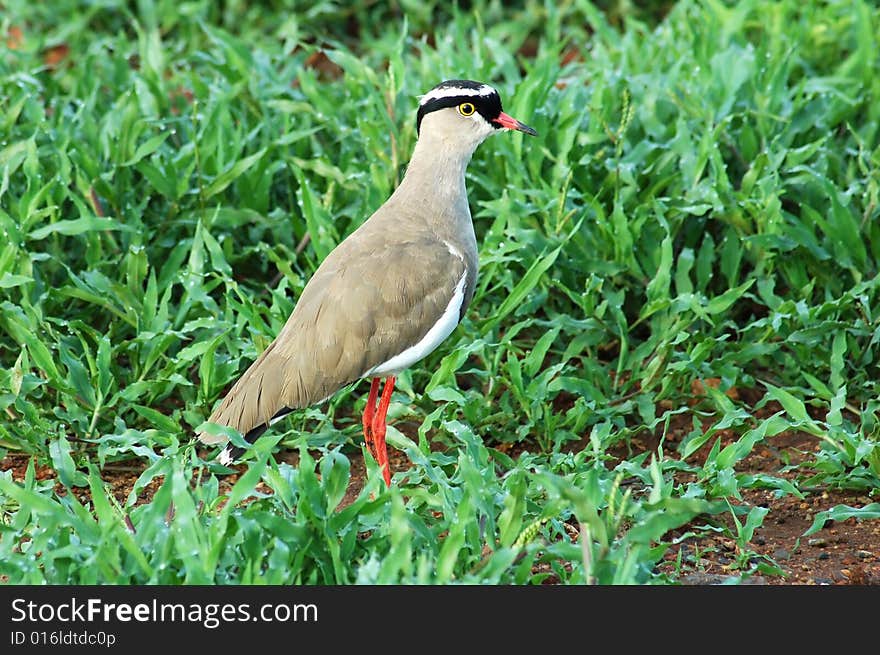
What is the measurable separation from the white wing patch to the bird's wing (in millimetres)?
14

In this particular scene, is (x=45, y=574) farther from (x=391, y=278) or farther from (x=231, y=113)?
(x=231, y=113)

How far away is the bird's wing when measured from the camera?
159 inches

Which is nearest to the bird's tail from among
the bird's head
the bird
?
the bird

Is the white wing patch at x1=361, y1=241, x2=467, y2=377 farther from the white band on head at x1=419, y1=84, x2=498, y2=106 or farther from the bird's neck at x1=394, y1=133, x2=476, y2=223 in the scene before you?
the white band on head at x1=419, y1=84, x2=498, y2=106

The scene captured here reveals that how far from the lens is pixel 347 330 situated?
4.08 m

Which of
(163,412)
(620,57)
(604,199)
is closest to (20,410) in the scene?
(163,412)

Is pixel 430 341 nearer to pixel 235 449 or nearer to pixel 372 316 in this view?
pixel 372 316

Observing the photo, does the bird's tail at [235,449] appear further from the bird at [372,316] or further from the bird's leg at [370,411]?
the bird's leg at [370,411]

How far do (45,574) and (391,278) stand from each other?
1.39 meters

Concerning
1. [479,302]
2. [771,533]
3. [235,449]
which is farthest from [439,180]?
[771,533]

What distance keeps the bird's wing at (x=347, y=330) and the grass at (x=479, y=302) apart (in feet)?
0.67

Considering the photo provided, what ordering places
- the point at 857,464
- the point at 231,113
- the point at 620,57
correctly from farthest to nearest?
the point at 620,57
the point at 231,113
the point at 857,464

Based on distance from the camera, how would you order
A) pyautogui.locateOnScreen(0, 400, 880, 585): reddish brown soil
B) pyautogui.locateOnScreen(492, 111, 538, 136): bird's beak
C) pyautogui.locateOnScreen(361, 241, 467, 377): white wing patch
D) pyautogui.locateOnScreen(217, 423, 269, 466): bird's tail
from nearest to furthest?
1. pyautogui.locateOnScreen(0, 400, 880, 585): reddish brown soil
2. pyautogui.locateOnScreen(217, 423, 269, 466): bird's tail
3. pyautogui.locateOnScreen(361, 241, 467, 377): white wing patch
4. pyautogui.locateOnScreen(492, 111, 538, 136): bird's beak

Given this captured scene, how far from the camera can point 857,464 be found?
4.06m
